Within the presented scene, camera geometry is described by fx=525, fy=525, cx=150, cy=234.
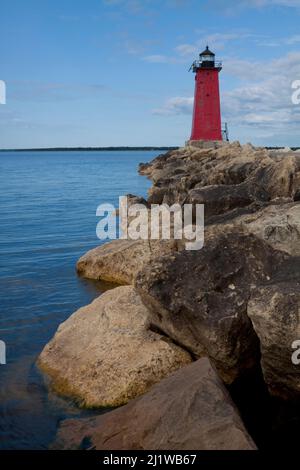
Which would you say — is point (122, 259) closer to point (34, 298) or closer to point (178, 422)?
point (34, 298)

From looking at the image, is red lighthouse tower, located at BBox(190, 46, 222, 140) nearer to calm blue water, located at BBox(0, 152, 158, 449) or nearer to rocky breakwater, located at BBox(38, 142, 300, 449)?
calm blue water, located at BBox(0, 152, 158, 449)

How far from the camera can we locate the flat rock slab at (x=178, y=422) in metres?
4.42

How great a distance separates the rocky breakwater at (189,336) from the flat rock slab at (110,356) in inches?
0.6

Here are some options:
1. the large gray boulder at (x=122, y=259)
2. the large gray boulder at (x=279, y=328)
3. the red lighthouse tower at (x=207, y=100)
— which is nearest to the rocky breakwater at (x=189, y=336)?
the large gray boulder at (x=279, y=328)

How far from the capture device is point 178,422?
4680 millimetres

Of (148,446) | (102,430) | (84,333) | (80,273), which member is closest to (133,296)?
(84,333)

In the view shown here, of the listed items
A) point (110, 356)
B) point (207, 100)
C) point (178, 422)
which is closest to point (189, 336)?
point (110, 356)

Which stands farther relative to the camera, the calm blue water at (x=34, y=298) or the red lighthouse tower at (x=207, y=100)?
the red lighthouse tower at (x=207, y=100)

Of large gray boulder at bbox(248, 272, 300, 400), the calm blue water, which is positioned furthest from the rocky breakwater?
the calm blue water

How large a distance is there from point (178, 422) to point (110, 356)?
2.47 metres

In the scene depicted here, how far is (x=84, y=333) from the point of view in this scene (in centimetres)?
780

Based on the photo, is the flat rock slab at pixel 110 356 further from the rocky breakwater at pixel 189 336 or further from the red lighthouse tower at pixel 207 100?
the red lighthouse tower at pixel 207 100

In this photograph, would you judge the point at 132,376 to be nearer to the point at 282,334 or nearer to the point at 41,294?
the point at 282,334
